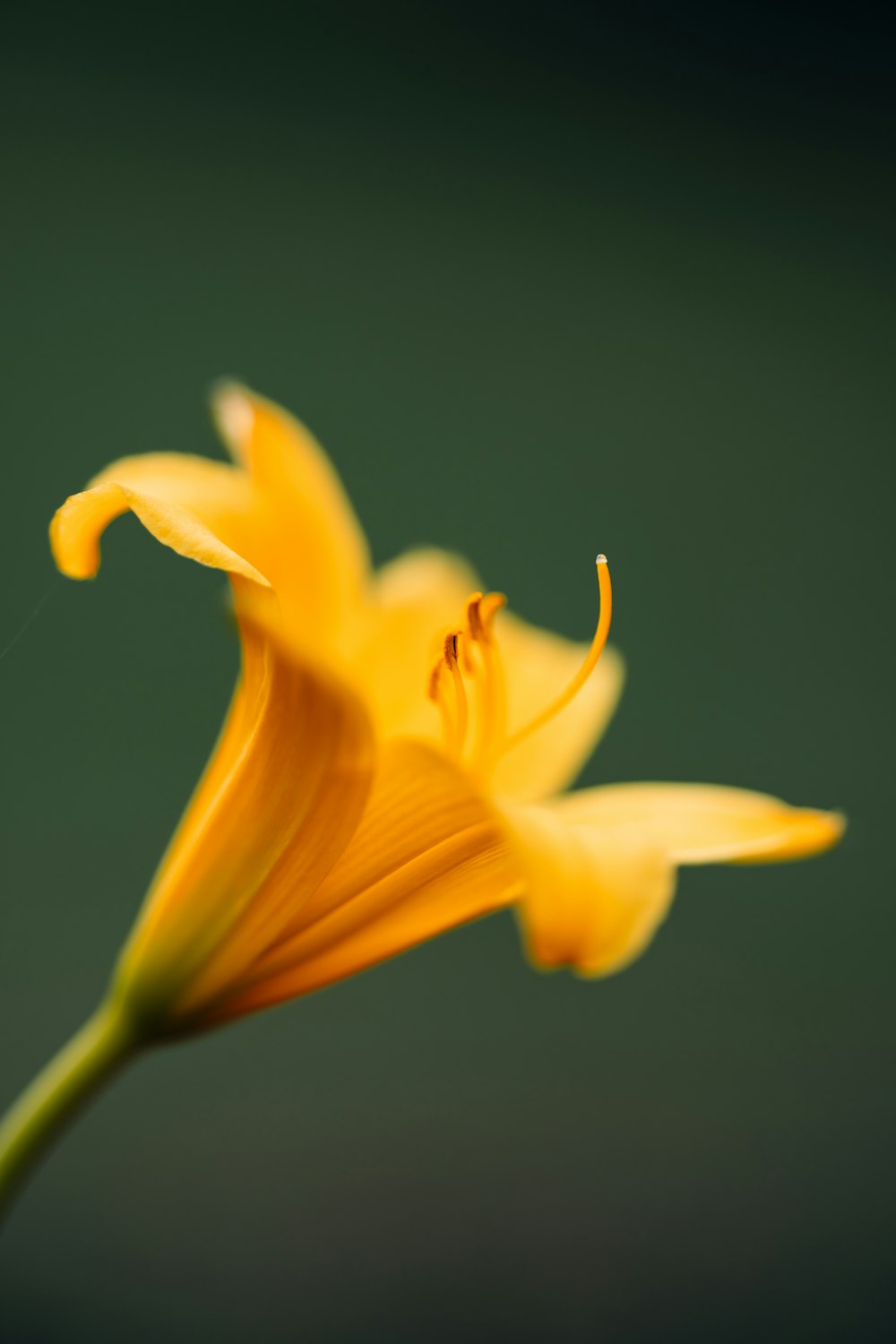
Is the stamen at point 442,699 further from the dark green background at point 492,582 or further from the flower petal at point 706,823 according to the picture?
the dark green background at point 492,582

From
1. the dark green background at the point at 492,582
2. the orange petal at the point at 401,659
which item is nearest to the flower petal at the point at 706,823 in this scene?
the orange petal at the point at 401,659

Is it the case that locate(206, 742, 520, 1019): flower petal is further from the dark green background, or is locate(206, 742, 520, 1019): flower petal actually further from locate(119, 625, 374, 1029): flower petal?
the dark green background

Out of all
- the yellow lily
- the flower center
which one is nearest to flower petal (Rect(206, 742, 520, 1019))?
the yellow lily

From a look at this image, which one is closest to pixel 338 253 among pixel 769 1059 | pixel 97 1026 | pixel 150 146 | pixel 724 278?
pixel 150 146

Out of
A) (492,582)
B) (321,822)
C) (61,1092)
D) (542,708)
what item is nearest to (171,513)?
(321,822)

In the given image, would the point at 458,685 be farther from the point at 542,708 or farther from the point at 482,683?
the point at 542,708

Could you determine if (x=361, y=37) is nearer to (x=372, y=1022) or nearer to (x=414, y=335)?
(x=414, y=335)
